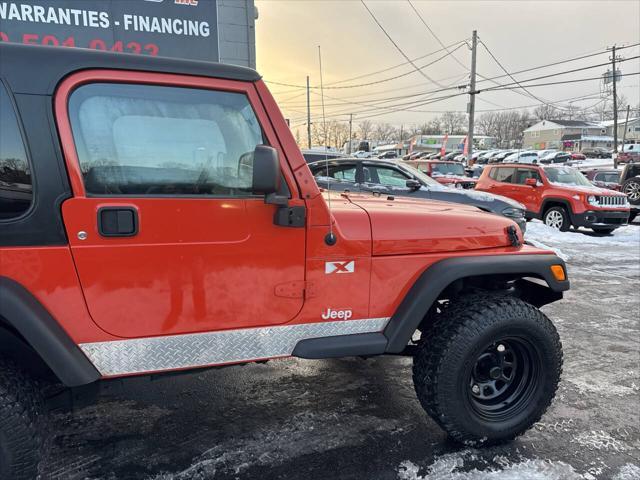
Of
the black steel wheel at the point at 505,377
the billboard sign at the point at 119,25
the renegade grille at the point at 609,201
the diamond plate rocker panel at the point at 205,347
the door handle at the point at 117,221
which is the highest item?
the billboard sign at the point at 119,25

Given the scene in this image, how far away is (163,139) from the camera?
1961 millimetres

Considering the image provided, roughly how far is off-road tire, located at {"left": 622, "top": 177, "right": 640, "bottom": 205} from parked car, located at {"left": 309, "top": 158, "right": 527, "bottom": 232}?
649cm

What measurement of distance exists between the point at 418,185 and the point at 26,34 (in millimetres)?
6251

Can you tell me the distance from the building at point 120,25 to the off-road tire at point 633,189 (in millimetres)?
12981

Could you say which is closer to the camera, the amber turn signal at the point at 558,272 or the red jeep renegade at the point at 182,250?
the red jeep renegade at the point at 182,250

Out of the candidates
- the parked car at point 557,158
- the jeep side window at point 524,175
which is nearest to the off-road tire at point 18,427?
the jeep side window at point 524,175

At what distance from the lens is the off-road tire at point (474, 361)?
243cm

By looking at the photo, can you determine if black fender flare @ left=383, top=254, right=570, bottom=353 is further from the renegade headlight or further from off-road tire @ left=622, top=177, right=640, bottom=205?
off-road tire @ left=622, top=177, right=640, bottom=205

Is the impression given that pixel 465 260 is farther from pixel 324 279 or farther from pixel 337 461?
pixel 337 461

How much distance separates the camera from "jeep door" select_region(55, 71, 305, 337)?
1851 millimetres

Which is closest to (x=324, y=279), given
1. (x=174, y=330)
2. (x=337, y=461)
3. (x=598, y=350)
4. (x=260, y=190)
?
(x=260, y=190)

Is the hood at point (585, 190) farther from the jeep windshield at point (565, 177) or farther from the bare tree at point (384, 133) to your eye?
the bare tree at point (384, 133)

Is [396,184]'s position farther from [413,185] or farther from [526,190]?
[526,190]

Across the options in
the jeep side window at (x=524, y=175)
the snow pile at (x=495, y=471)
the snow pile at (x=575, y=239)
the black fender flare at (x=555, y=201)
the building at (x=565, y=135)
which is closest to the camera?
the snow pile at (x=495, y=471)
